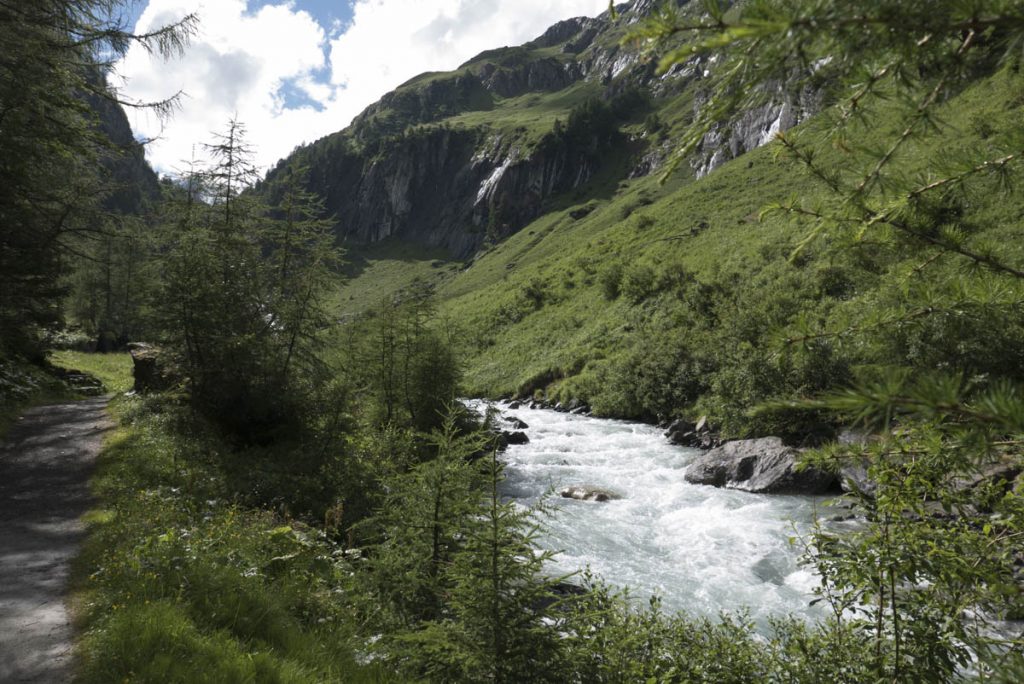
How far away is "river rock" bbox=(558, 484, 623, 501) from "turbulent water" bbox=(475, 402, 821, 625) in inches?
12.0

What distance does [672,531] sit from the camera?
14508mm

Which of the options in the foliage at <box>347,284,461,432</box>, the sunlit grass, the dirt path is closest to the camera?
the dirt path

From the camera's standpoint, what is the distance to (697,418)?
81.6ft

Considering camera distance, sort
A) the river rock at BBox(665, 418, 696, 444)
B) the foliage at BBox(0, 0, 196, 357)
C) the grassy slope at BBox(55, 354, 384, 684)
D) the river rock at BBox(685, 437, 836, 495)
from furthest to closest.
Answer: the river rock at BBox(665, 418, 696, 444), the river rock at BBox(685, 437, 836, 495), the foliage at BBox(0, 0, 196, 357), the grassy slope at BBox(55, 354, 384, 684)

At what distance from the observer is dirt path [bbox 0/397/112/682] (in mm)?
5262

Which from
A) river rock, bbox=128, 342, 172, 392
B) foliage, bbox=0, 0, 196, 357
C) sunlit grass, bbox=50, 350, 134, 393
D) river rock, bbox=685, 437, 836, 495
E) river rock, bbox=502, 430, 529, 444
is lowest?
river rock, bbox=502, 430, 529, 444

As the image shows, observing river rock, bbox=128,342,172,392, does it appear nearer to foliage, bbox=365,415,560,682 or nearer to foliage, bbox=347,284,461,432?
foliage, bbox=347,284,461,432

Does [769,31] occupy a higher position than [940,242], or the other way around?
[769,31]

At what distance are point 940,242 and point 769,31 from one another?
194 centimetres

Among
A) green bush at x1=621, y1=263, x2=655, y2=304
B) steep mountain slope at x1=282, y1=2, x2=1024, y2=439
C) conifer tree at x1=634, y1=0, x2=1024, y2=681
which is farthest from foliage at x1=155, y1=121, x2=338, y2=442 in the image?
green bush at x1=621, y1=263, x2=655, y2=304

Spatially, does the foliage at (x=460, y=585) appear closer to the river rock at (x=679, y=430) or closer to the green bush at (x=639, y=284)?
the river rock at (x=679, y=430)

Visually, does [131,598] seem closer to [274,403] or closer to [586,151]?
[274,403]

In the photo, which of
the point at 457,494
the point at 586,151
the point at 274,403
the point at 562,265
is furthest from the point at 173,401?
the point at 586,151

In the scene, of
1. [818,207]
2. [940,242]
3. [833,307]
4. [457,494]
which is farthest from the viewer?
[833,307]
